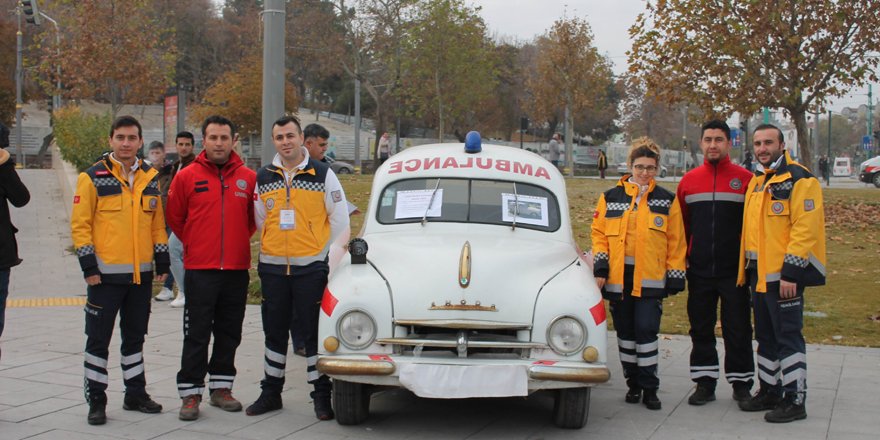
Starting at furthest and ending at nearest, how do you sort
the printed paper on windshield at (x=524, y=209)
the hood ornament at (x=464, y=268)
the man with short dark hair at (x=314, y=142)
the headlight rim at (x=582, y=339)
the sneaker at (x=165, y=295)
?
the sneaker at (x=165, y=295) → the man with short dark hair at (x=314, y=142) → the printed paper on windshield at (x=524, y=209) → the hood ornament at (x=464, y=268) → the headlight rim at (x=582, y=339)

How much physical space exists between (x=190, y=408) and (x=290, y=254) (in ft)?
4.06

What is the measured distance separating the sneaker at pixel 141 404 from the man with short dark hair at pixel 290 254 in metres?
0.65

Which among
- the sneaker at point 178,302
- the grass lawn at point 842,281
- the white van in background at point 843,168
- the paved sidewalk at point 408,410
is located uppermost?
the white van in background at point 843,168

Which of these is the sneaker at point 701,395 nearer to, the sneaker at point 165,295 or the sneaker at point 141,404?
Answer: the sneaker at point 141,404

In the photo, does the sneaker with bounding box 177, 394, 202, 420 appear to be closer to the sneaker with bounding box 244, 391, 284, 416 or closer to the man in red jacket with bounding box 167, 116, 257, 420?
the man in red jacket with bounding box 167, 116, 257, 420

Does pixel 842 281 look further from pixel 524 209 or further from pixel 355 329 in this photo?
pixel 355 329

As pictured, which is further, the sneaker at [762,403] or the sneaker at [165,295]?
the sneaker at [165,295]

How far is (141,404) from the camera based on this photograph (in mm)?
6363

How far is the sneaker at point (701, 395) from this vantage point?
6742mm

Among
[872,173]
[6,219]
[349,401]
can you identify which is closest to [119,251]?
[6,219]

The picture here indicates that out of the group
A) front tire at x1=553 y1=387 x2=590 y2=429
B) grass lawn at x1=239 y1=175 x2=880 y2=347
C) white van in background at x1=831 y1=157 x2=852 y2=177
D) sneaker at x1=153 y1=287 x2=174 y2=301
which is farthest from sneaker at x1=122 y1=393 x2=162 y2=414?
white van in background at x1=831 y1=157 x2=852 y2=177

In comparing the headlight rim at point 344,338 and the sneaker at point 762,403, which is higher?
the headlight rim at point 344,338

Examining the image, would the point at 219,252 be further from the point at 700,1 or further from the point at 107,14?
the point at 107,14

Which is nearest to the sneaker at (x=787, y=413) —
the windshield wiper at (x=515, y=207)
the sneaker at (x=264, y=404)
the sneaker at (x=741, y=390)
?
the sneaker at (x=741, y=390)
